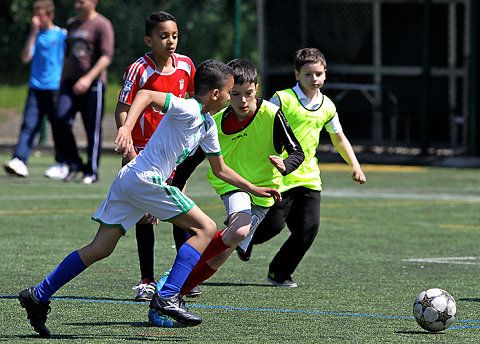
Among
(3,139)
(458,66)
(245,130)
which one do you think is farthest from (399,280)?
(3,139)

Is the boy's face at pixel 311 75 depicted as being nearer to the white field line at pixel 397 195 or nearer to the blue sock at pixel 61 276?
the blue sock at pixel 61 276

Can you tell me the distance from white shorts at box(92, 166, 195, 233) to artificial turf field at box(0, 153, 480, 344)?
0.58 m

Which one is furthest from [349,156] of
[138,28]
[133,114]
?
[138,28]

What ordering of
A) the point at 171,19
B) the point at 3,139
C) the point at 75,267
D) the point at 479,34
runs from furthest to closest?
the point at 3,139, the point at 479,34, the point at 171,19, the point at 75,267

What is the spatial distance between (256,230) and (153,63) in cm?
144

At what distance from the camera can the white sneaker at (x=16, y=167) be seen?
13969 millimetres

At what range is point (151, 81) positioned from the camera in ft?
22.9

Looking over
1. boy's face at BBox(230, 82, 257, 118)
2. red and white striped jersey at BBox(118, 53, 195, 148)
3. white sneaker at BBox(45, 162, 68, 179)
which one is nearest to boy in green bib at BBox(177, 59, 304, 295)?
boy's face at BBox(230, 82, 257, 118)

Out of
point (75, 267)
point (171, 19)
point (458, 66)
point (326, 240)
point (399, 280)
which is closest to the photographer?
point (75, 267)

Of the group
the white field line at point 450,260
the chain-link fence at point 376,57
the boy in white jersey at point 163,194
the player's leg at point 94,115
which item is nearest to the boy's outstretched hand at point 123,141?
the boy in white jersey at point 163,194

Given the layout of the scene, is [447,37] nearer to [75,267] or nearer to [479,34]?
[479,34]

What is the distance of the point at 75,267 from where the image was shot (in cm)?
563

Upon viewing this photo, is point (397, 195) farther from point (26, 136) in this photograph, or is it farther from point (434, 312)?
point (434, 312)

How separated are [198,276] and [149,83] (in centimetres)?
133
